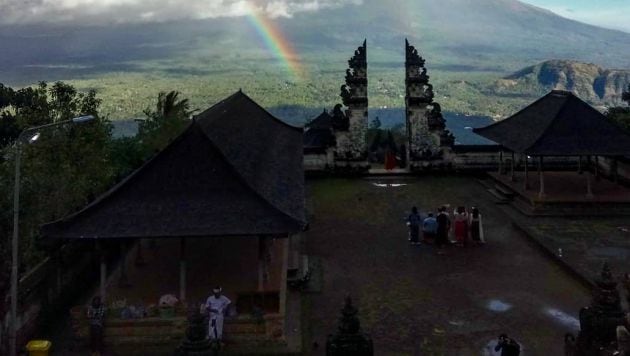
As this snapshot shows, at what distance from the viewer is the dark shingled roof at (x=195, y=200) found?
11.4 meters

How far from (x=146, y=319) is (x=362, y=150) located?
655 inches

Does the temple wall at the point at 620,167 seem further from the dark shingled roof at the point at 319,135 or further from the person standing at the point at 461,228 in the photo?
the dark shingled roof at the point at 319,135

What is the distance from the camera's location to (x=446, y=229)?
17.0 m

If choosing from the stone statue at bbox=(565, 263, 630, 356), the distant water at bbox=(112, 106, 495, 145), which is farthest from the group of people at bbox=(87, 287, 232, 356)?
the distant water at bbox=(112, 106, 495, 145)

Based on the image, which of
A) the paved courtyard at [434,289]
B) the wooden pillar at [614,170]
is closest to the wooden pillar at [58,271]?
the paved courtyard at [434,289]

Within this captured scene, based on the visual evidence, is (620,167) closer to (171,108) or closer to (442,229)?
(442,229)

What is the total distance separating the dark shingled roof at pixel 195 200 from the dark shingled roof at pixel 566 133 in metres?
9.68

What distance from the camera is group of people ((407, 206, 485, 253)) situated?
55.8 feet

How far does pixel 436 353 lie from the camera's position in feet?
→ 35.9

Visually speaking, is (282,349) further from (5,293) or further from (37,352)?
(5,293)

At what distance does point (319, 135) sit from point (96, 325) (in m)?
20.4

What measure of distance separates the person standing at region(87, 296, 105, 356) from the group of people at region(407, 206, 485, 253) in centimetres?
881

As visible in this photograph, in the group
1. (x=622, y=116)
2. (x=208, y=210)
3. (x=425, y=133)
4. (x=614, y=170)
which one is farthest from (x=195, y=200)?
(x=622, y=116)

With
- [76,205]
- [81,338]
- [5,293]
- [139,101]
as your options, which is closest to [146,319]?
[81,338]
